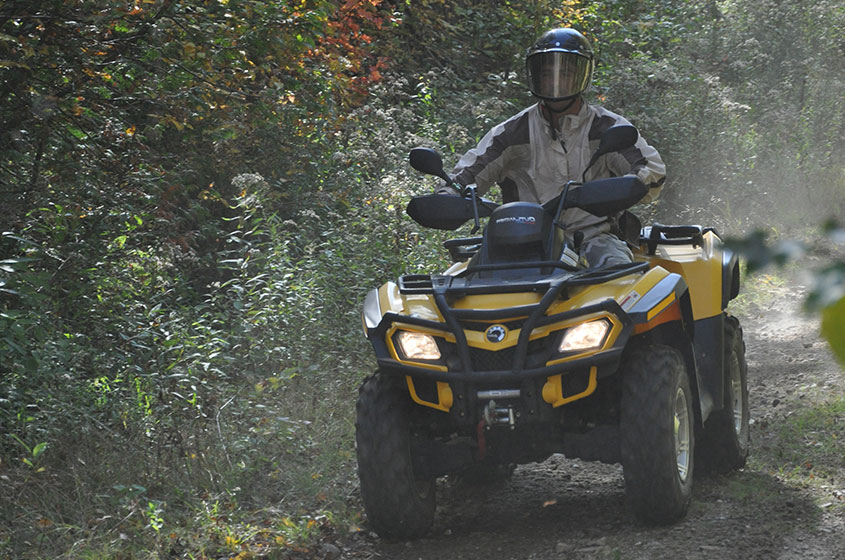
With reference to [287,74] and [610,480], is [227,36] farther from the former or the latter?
[610,480]

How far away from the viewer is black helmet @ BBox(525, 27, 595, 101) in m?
5.34

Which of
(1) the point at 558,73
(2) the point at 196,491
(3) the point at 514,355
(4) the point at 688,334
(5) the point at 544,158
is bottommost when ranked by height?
(2) the point at 196,491

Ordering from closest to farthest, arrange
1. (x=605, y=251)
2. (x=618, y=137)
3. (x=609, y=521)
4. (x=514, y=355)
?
(x=514, y=355) → (x=618, y=137) → (x=609, y=521) → (x=605, y=251)

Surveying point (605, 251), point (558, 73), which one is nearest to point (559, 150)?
point (558, 73)

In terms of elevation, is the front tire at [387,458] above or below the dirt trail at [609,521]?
above

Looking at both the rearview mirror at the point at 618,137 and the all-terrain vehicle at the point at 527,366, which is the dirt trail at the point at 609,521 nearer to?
the all-terrain vehicle at the point at 527,366

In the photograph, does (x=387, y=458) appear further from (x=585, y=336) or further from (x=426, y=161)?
(x=426, y=161)

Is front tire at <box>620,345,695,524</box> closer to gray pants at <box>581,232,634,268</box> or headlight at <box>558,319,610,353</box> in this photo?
headlight at <box>558,319,610,353</box>

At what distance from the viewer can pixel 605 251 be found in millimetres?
5180

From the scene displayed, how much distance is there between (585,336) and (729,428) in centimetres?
165

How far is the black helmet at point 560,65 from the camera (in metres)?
5.34

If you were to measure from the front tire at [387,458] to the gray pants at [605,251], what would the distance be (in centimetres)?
113

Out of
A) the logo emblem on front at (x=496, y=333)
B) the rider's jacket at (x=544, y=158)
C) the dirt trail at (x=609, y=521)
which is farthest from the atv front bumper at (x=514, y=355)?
the rider's jacket at (x=544, y=158)

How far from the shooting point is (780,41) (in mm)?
19625
